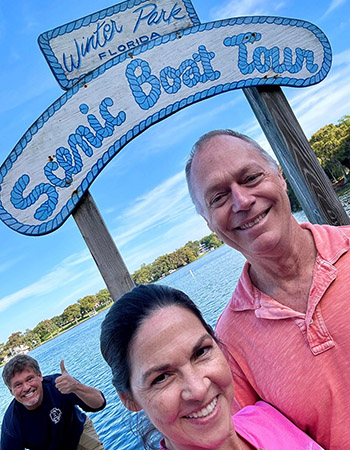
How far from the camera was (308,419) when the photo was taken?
1.15 m

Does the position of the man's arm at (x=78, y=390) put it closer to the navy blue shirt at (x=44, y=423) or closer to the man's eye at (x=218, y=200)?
the navy blue shirt at (x=44, y=423)

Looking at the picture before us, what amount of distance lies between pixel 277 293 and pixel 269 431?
45 centimetres

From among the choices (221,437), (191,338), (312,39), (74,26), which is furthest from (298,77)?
(221,437)

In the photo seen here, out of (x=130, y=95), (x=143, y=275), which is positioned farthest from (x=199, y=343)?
(x=143, y=275)

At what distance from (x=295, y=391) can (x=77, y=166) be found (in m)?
1.35

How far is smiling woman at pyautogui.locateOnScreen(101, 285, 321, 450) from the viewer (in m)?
1.00

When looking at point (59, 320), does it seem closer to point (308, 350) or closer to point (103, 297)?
point (103, 297)

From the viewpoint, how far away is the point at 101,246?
183 cm

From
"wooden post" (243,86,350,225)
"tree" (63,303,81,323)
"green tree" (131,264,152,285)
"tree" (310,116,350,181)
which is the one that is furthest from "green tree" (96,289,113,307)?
"wooden post" (243,86,350,225)

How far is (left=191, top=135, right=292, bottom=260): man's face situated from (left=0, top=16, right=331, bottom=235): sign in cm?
65

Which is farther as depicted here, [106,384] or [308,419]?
[106,384]

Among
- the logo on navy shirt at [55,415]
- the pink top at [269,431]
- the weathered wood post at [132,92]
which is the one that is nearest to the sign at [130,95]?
the weathered wood post at [132,92]

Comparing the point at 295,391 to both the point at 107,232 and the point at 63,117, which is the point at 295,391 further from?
the point at 63,117

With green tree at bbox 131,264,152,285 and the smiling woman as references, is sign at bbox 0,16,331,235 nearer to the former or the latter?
the smiling woman
